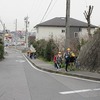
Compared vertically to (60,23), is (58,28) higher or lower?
lower

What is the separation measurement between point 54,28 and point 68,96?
55.6 m

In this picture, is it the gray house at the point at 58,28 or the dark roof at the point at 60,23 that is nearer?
the gray house at the point at 58,28

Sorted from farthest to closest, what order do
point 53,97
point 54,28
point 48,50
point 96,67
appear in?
point 54,28 < point 48,50 < point 96,67 < point 53,97

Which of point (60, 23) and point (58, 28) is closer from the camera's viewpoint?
point (58, 28)

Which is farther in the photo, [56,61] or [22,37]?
[22,37]

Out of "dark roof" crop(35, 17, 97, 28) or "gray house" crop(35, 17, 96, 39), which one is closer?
"gray house" crop(35, 17, 96, 39)

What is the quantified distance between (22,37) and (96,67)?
411 ft

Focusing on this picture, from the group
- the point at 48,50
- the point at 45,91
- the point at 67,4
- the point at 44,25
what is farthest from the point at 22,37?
the point at 45,91

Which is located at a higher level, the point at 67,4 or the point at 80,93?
the point at 67,4

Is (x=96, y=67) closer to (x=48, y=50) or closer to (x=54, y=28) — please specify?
(x=48, y=50)

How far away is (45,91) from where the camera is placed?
11336 millimetres

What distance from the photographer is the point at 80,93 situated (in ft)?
35.3

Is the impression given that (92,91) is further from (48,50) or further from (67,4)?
(48,50)

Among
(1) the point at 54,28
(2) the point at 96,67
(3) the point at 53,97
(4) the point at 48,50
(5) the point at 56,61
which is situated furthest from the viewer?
(1) the point at 54,28
